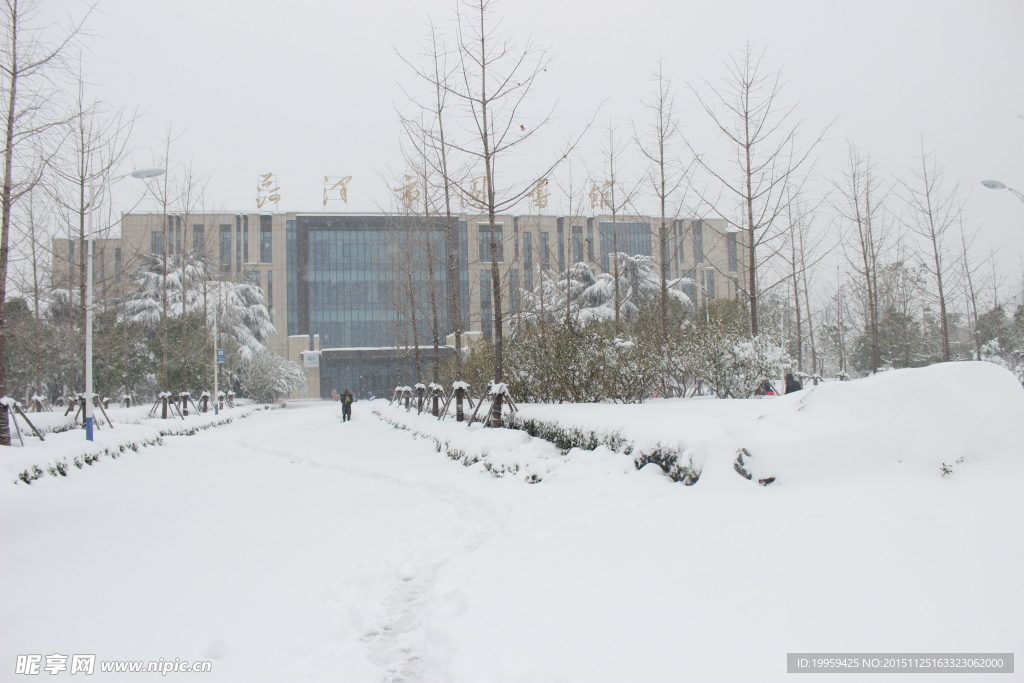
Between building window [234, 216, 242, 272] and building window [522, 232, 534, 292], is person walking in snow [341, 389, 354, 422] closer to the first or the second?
building window [522, 232, 534, 292]

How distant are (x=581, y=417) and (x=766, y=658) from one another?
606cm

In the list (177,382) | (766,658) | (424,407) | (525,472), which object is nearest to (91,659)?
(766,658)

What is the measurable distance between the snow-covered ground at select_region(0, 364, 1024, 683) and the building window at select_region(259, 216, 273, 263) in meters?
60.4

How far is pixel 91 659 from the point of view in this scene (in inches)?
130

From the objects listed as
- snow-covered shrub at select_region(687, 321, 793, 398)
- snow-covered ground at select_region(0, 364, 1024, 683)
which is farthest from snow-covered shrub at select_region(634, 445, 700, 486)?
snow-covered shrub at select_region(687, 321, 793, 398)

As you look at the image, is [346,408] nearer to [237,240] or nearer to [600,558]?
[600,558]

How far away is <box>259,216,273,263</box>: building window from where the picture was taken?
64.8 metres

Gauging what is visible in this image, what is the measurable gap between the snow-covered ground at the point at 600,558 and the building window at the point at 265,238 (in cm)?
6036

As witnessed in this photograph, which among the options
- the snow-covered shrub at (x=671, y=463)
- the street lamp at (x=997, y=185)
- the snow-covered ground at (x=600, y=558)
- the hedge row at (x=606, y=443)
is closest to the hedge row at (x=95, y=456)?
the snow-covered ground at (x=600, y=558)

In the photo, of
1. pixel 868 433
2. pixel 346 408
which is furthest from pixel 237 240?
pixel 868 433

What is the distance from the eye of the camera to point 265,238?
213ft

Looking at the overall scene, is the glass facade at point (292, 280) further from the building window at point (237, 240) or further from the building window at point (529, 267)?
the building window at point (529, 267)

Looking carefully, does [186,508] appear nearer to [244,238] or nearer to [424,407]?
[424,407]

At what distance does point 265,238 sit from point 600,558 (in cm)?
6650
